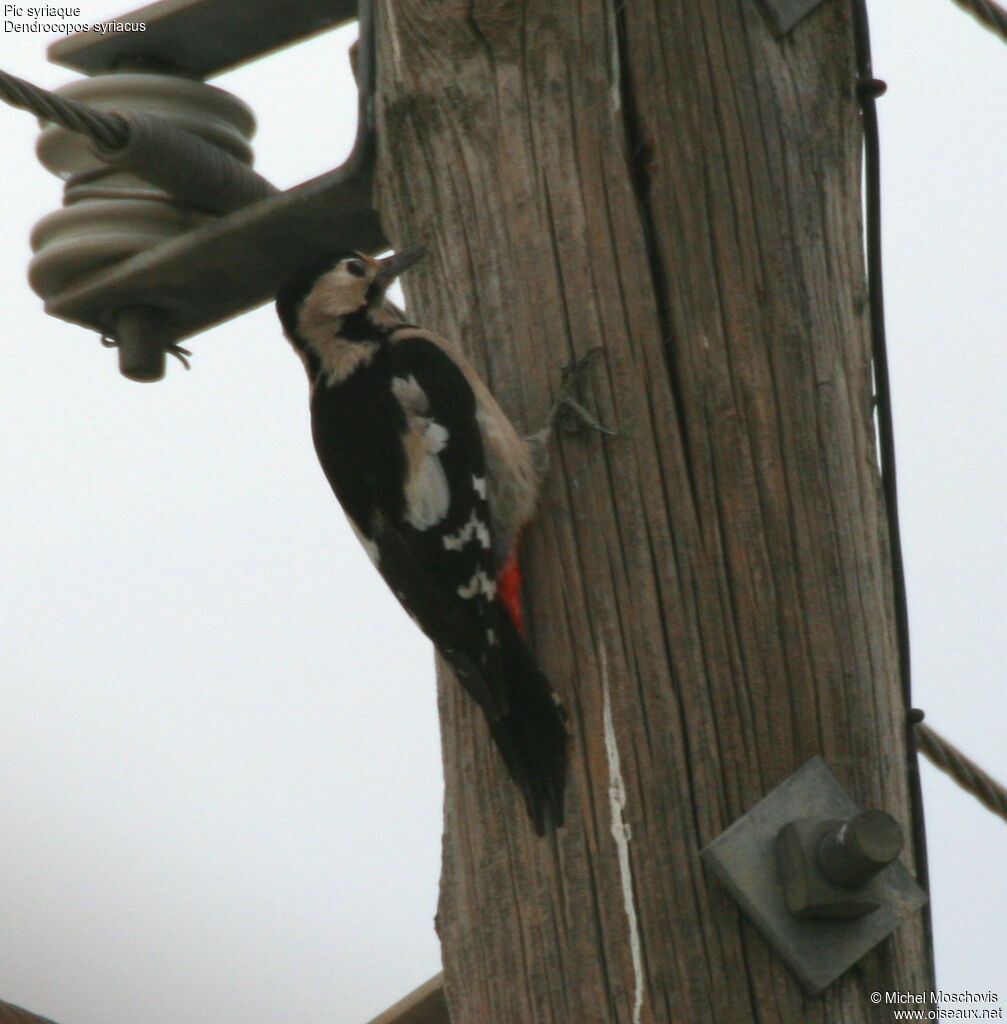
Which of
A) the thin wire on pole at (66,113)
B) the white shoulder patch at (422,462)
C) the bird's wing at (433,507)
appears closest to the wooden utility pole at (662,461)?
the bird's wing at (433,507)

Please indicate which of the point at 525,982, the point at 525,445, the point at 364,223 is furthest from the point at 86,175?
the point at 525,982

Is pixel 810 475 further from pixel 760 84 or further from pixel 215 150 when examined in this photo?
pixel 215 150

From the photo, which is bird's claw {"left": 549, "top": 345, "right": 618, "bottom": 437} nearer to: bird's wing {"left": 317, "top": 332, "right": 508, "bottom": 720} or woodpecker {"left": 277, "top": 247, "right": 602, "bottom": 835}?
woodpecker {"left": 277, "top": 247, "right": 602, "bottom": 835}

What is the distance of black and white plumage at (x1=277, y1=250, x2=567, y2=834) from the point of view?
6.93 ft

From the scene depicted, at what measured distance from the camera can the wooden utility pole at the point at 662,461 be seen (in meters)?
Result: 1.97

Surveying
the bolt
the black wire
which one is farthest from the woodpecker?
the black wire

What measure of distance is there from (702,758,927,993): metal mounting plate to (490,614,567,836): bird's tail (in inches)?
9.6

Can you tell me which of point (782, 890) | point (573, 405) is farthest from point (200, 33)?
point (782, 890)

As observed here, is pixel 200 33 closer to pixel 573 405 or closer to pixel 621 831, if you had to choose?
pixel 573 405

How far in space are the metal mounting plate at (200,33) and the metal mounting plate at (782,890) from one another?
201 cm

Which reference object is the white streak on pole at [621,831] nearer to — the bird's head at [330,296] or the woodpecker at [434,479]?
the woodpecker at [434,479]

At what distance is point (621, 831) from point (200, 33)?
6.73 ft

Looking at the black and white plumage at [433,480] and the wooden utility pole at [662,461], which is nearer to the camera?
the wooden utility pole at [662,461]

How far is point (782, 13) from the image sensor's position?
228 centimetres
